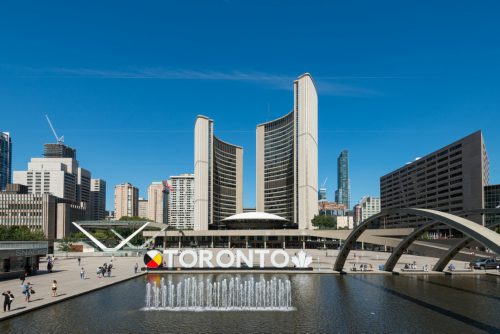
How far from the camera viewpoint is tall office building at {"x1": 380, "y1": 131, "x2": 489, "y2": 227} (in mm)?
120188

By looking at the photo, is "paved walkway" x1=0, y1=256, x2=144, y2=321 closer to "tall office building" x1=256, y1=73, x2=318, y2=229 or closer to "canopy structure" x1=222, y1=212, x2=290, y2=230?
"canopy structure" x1=222, y1=212, x2=290, y2=230

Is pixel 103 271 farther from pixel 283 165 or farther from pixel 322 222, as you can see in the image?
pixel 283 165

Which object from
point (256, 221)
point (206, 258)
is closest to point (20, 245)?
point (206, 258)

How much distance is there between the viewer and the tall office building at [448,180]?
120 meters

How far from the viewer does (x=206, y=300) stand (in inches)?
1243

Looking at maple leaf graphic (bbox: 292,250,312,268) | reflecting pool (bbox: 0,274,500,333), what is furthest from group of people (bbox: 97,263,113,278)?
maple leaf graphic (bbox: 292,250,312,268)

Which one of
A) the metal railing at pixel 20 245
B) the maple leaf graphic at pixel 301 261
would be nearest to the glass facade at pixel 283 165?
the maple leaf graphic at pixel 301 261

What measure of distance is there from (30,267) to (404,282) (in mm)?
43394

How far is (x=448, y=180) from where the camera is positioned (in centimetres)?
13938

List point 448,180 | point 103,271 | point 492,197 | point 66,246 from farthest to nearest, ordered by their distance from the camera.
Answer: point 448,180 → point 492,197 → point 66,246 → point 103,271

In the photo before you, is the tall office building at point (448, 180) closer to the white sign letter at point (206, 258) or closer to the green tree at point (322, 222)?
the green tree at point (322, 222)

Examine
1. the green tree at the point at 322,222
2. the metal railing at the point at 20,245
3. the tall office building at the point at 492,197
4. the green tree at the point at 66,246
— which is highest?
the tall office building at the point at 492,197

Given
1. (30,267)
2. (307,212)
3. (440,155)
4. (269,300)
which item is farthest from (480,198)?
(30,267)

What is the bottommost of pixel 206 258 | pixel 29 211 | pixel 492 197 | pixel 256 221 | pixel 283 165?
pixel 256 221
